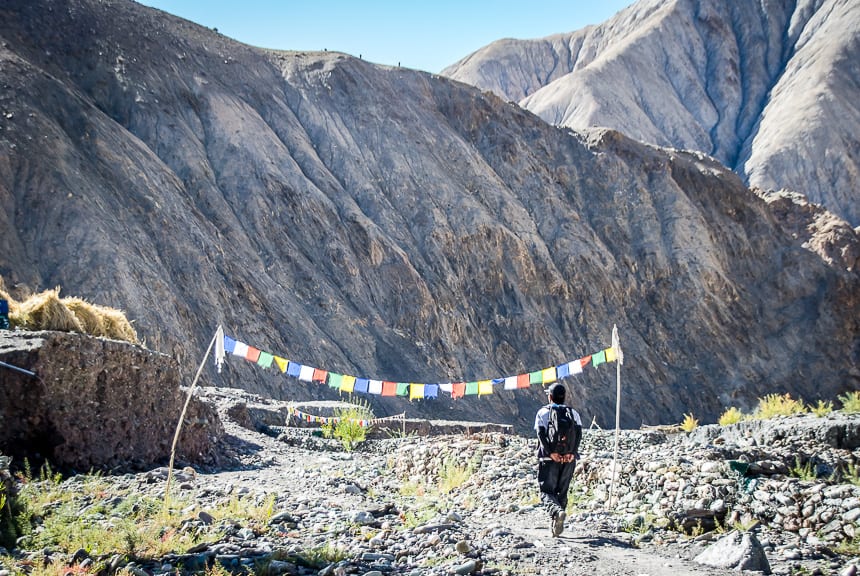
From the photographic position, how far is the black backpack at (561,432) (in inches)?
333

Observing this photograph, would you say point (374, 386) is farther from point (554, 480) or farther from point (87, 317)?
point (554, 480)

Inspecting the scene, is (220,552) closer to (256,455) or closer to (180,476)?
(180,476)

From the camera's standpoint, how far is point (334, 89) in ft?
156

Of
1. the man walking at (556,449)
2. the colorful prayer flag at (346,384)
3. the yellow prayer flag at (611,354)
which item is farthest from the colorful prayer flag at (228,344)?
the man walking at (556,449)

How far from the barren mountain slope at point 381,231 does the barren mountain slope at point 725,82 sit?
23010 millimetres

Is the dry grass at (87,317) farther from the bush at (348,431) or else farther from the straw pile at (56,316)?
the bush at (348,431)

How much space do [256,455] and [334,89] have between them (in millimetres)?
35864

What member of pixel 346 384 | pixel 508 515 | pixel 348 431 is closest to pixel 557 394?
pixel 508 515

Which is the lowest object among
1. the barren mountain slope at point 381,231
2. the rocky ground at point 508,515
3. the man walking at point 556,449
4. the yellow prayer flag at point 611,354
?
the rocky ground at point 508,515

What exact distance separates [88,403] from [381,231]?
2981cm

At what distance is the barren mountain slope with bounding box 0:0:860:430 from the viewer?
2945cm

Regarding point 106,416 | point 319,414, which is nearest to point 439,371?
point 319,414

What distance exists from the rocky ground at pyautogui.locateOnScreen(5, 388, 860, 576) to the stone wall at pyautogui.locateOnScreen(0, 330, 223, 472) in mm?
849

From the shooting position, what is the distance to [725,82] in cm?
9375
